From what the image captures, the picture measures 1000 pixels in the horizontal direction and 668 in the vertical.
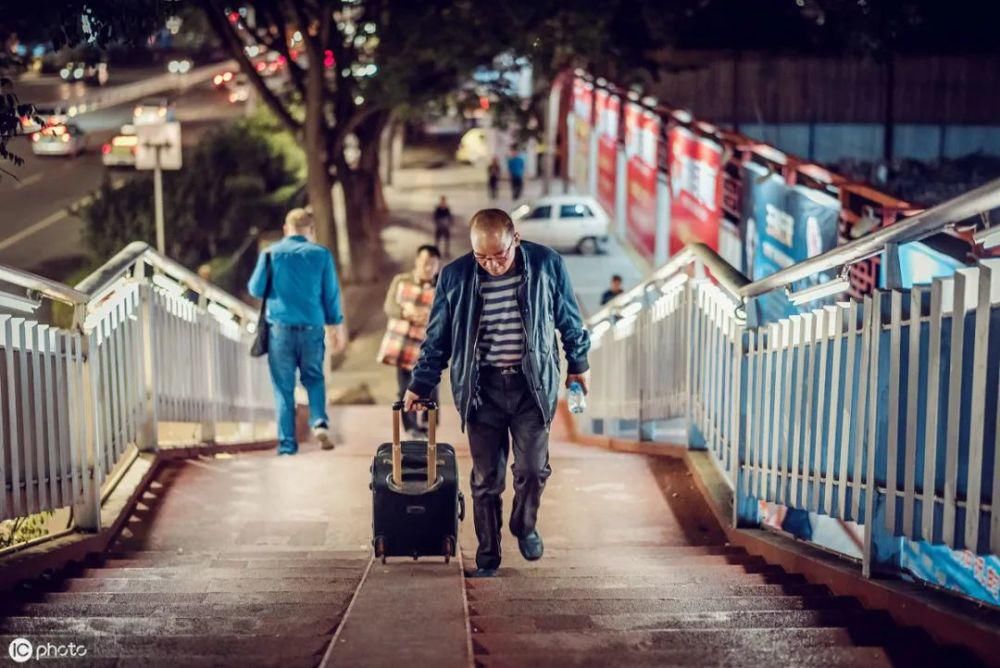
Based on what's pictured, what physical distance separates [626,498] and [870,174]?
23.2 meters

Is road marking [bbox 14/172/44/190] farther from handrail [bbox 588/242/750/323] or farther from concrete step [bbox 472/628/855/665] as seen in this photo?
concrete step [bbox 472/628/855/665]

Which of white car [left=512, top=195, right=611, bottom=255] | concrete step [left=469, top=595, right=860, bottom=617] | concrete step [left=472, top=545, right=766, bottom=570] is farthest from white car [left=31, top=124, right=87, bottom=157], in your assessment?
concrete step [left=469, top=595, right=860, bottom=617]

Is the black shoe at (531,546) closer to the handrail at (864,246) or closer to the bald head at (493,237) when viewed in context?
the bald head at (493,237)

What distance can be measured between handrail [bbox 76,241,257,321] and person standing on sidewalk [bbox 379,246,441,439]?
4.24ft

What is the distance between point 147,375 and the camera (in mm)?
8289

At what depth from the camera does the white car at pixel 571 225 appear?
29016 millimetres

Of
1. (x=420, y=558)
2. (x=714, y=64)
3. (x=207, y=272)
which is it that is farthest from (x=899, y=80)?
(x=420, y=558)

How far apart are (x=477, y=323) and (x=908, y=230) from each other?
1822 millimetres

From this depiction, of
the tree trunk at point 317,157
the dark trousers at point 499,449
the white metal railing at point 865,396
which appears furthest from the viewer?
the tree trunk at point 317,157

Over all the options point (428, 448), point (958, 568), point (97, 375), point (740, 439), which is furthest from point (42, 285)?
point (958, 568)

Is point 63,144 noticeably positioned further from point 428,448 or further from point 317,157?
point 428,448

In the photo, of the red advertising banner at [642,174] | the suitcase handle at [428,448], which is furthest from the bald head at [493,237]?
the red advertising banner at [642,174]

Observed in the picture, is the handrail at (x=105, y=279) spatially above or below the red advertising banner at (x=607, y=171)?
below

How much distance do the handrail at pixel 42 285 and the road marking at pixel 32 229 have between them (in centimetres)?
2493
